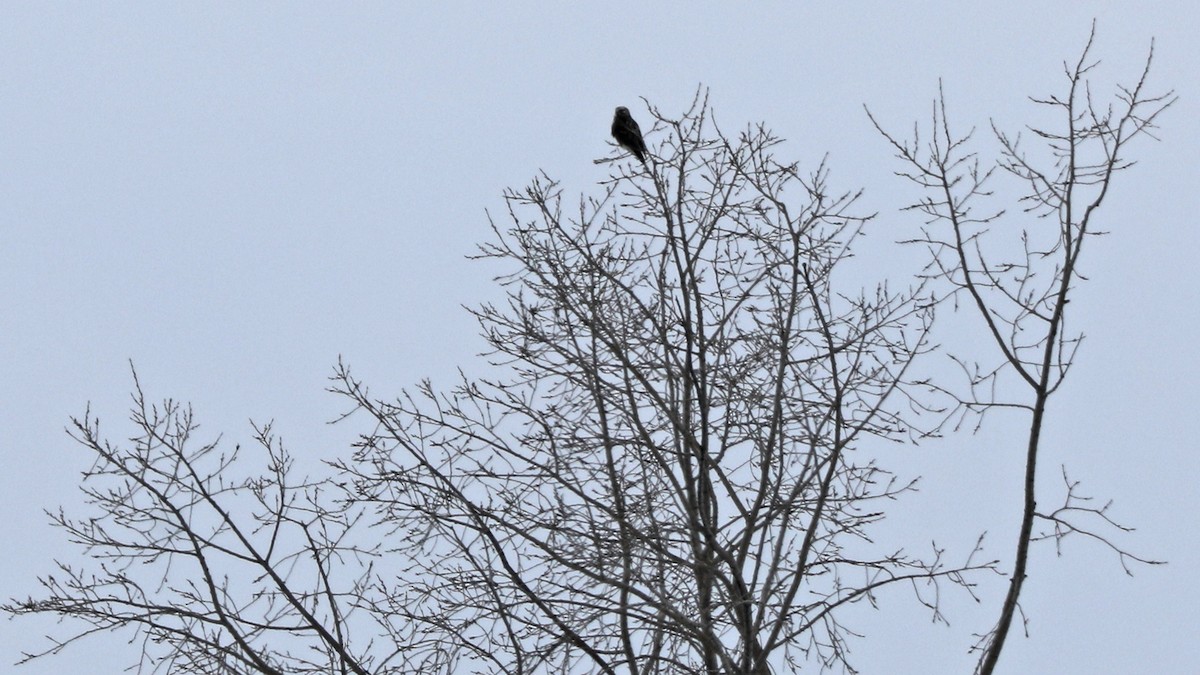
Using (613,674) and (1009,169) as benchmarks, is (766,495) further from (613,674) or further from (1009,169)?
(1009,169)

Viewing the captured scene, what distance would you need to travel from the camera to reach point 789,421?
638 centimetres

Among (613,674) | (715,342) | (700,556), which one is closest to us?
(613,674)

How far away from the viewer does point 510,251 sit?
22.8 feet

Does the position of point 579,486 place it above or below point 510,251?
below

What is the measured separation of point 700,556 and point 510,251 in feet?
5.68

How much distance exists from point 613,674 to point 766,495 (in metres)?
1.06

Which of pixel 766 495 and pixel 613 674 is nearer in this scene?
pixel 613 674

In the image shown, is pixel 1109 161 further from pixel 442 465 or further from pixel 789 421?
pixel 442 465

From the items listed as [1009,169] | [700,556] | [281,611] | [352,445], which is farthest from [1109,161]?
[281,611]

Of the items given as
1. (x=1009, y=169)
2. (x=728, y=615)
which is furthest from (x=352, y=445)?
(x=1009, y=169)

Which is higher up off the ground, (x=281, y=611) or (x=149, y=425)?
(x=149, y=425)

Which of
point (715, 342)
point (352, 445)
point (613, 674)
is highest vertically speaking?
point (715, 342)

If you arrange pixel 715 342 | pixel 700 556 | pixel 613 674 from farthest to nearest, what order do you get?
pixel 715 342 → pixel 700 556 → pixel 613 674

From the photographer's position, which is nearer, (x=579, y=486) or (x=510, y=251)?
(x=579, y=486)
